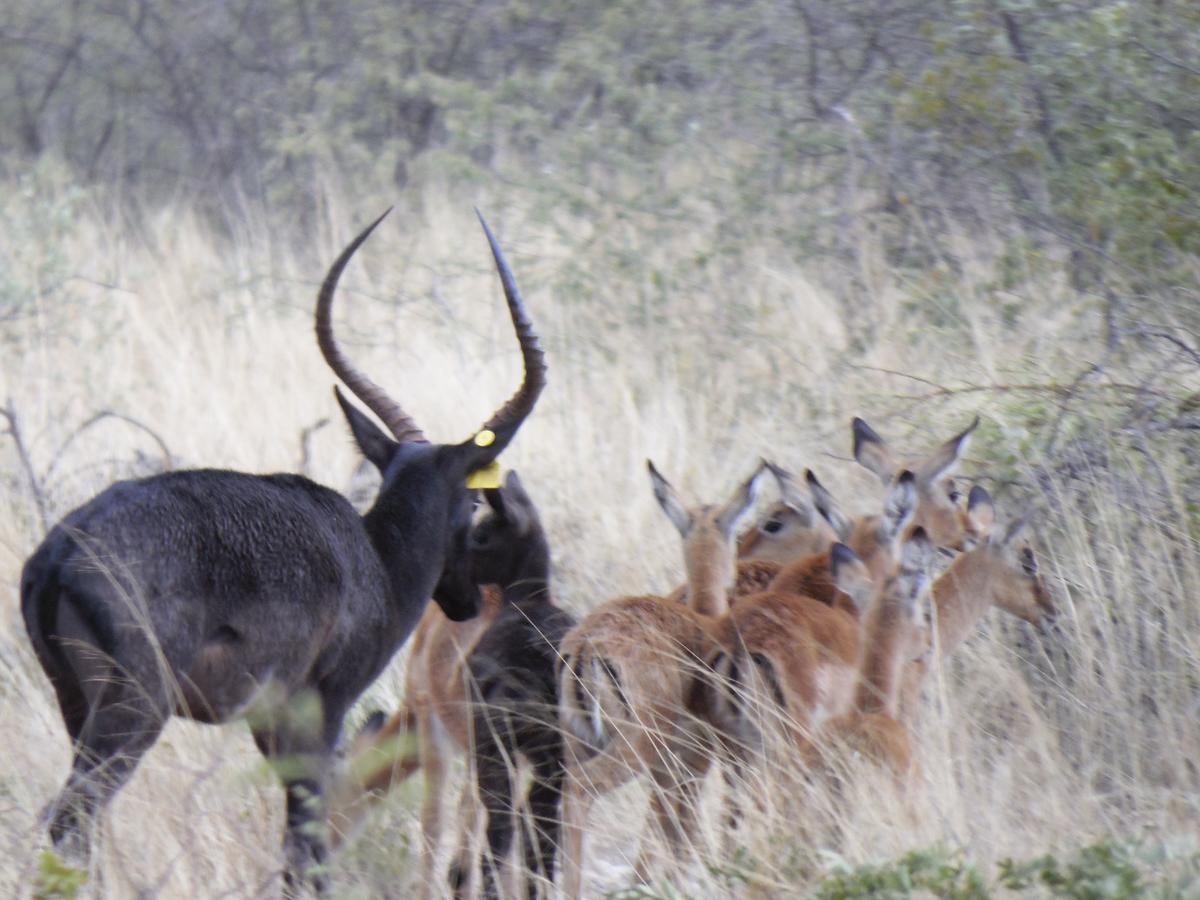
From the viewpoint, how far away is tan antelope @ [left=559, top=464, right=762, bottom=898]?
173 inches

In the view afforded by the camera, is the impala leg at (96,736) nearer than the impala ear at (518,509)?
Yes

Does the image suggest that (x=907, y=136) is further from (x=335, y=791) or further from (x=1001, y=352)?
(x=335, y=791)

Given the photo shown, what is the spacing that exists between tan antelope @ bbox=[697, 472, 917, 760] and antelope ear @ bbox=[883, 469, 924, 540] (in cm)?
37

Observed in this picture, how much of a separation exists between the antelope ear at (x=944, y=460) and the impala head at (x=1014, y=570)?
27 centimetres

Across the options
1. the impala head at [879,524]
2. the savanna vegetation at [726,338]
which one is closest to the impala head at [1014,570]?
the savanna vegetation at [726,338]

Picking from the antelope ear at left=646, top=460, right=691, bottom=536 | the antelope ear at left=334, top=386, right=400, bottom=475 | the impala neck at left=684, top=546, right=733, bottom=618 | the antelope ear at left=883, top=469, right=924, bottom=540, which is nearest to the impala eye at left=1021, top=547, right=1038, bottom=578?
the antelope ear at left=883, top=469, right=924, bottom=540

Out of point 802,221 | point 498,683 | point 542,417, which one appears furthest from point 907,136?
point 498,683

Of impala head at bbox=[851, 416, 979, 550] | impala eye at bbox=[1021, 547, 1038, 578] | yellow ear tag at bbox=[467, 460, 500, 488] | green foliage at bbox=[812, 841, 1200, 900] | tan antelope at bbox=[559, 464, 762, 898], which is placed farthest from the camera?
impala head at bbox=[851, 416, 979, 550]

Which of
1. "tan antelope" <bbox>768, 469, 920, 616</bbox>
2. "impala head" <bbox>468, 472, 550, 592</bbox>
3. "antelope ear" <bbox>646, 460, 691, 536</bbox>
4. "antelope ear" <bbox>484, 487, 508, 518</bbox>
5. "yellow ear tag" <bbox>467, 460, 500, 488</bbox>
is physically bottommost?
"tan antelope" <bbox>768, 469, 920, 616</bbox>

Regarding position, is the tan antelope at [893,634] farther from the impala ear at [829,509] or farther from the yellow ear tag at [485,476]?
the yellow ear tag at [485,476]

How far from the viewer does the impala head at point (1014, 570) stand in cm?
518

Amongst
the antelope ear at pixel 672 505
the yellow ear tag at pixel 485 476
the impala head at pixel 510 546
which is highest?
the yellow ear tag at pixel 485 476

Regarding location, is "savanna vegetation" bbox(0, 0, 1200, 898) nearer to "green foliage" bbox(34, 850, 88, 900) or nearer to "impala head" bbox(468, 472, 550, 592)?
"green foliage" bbox(34, 850, 88, 900)

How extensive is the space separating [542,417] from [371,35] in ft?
16.5
